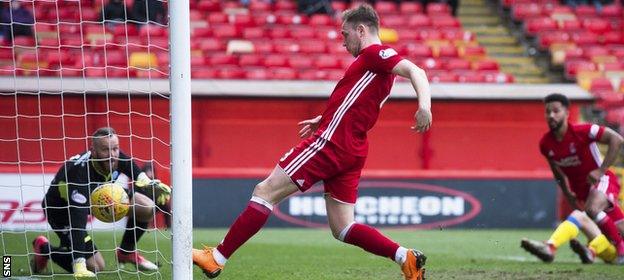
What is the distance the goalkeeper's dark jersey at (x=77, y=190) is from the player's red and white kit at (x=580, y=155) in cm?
413

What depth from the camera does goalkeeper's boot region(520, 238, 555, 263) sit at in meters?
10.4

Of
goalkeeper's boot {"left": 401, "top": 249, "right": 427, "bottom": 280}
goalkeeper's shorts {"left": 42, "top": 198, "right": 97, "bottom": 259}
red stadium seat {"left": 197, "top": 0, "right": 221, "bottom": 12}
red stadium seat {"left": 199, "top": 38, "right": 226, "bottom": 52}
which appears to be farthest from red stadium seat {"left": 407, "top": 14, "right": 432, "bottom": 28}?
goalkeeper's boot {"left": 401, "top": 249, "right": 427, "bottom": 280}

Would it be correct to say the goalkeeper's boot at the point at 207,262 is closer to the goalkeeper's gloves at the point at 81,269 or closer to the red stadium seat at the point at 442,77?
the goalkeeper's gloves at the point at 81,269

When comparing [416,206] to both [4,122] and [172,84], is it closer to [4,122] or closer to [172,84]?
[4,122]

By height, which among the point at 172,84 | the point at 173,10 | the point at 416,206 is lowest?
the point at 416,206

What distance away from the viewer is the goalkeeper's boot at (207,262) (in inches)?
280

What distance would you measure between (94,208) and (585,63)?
14.5 m

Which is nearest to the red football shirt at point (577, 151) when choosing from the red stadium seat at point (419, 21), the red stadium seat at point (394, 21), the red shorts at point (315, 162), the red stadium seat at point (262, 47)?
the red shorts at point (315, 162)

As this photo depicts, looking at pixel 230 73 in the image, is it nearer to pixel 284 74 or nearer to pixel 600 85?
pixel 284 74

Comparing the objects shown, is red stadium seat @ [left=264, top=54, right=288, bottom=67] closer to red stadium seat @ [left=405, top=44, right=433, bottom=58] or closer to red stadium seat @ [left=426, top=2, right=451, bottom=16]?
red stadium seat @ [left=405, top=44, right=433, bottom=58]

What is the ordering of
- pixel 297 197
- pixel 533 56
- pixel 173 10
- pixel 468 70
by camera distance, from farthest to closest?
pixel 533 56 < pixel 468 70 < pixel 297 197 < pixel 173 10

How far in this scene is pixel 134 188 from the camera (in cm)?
902

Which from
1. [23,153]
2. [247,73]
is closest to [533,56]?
[247,73]

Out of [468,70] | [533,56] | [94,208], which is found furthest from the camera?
[533,56]
